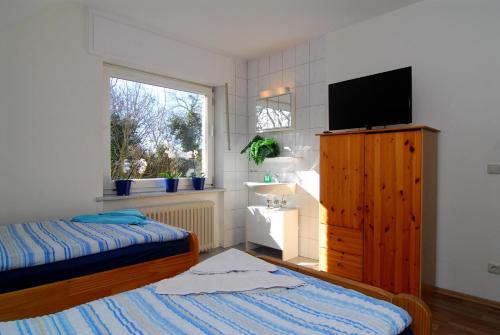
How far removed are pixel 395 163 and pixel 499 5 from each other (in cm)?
141

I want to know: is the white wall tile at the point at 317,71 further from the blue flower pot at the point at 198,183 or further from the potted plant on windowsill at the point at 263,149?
the blue flower pot at the point at 198,183

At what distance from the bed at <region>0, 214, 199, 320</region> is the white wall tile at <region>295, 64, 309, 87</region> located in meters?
2.23

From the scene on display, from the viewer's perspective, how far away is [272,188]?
3.39 m

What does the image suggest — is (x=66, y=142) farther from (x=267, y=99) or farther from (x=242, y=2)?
(x=267, y=99)

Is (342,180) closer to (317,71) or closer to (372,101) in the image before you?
(372,101)

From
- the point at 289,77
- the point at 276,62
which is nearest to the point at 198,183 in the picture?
the point at 289,77

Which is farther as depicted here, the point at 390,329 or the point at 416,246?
the point at 416,246

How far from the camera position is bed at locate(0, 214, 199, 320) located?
1.62m

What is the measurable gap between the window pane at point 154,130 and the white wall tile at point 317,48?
58.7 inches

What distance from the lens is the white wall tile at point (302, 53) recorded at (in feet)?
11.6

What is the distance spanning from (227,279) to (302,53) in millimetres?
2988

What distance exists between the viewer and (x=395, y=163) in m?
2.38

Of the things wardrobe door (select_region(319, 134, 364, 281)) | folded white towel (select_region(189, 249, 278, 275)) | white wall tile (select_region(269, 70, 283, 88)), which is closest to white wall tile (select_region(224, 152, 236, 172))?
white wall tile (select_region(269, 70, 283, 88))

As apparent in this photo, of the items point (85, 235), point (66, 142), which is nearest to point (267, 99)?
point (66, 142)
